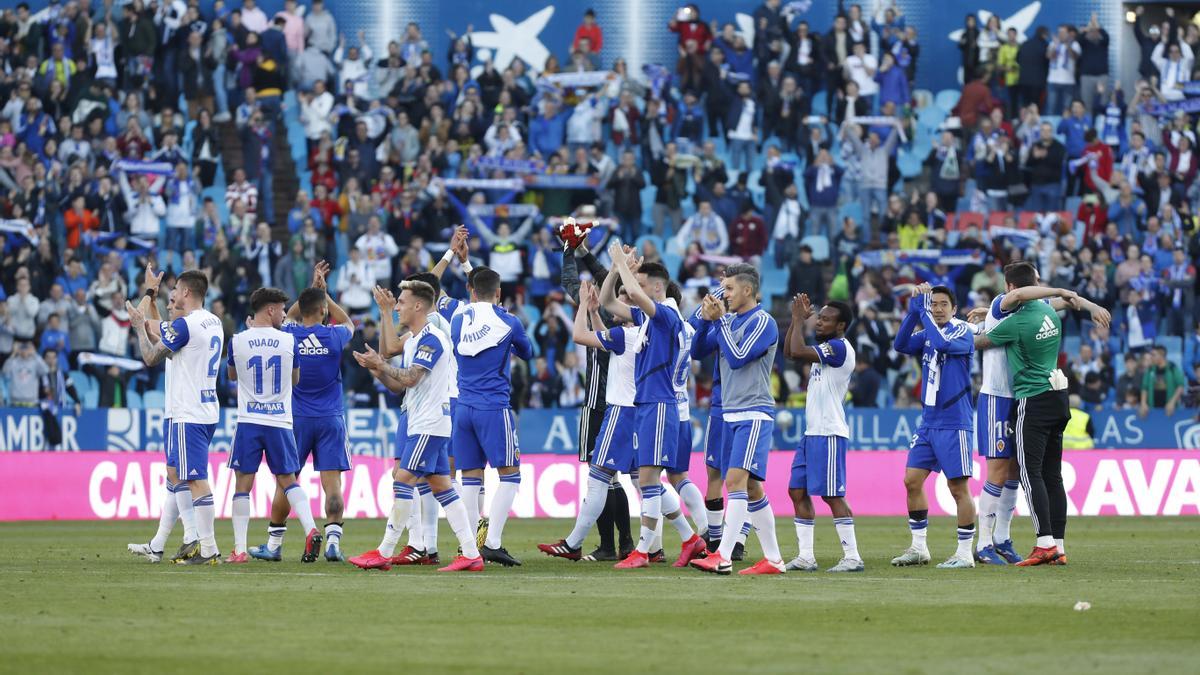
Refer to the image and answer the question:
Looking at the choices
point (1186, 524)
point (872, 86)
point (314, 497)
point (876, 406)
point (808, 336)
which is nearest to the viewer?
point (1186, 524)

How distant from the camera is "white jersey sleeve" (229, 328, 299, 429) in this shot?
14.8 m

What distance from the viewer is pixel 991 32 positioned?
33625mm

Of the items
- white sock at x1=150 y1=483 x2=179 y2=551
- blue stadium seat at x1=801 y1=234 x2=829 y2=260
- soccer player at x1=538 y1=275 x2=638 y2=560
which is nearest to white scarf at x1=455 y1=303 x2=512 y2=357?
soccer player at x1=538 y1=275 x2=638 y2=560

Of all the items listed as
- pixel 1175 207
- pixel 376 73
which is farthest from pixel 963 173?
pixel 376 73

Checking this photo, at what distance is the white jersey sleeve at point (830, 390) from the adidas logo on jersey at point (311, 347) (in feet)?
14.1

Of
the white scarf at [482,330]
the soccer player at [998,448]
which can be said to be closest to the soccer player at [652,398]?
the white scarf at [482,330]

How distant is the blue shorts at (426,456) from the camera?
13945mm

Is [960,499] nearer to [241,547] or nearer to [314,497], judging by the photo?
[241,547]

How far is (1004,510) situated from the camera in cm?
1532

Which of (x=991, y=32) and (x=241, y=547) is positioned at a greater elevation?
(x=991, y=32)

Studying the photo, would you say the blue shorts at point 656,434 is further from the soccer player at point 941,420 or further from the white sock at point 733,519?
the soccer player at point 941,420

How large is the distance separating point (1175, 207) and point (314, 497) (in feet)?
55.1

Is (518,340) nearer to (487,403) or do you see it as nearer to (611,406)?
(487,403)

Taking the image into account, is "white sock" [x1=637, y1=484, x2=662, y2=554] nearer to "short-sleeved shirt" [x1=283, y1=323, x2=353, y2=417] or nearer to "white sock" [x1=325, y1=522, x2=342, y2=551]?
"white sock" [x1=325, y1=522, x2=342, y2=551]
